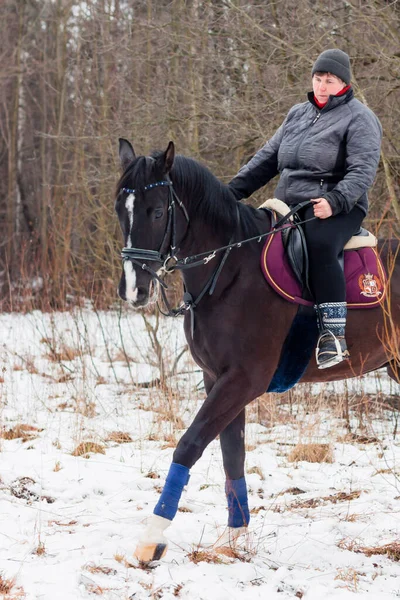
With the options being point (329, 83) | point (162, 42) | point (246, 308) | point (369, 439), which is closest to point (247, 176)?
point (329, 83)

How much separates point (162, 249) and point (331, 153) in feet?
3.68

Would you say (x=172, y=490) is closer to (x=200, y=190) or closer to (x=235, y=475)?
(x=235, y=475)

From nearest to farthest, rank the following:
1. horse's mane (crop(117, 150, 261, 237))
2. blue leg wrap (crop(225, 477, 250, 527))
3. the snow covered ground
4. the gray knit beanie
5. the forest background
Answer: the snow covered ground → horse's mane (crop(117, 150, 261, 237)) → the gray knit beanie → blue leg wrap (crop(225, 477, 250, 527)) → the forest background

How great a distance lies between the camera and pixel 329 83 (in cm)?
377

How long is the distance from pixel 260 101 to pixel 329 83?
12.9 feet

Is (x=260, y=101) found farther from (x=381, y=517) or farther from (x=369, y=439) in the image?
(x=381, y=517)

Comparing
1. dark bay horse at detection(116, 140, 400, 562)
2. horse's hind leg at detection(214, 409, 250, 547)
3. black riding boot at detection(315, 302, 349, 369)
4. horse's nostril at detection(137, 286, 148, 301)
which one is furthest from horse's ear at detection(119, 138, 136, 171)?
horse's hind leg at detection(214, 409, 250, 547)

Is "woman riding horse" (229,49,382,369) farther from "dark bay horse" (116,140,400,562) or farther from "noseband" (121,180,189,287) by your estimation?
"noseband" (121,180,189,287)

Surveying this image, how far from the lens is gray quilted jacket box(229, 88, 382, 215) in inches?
143

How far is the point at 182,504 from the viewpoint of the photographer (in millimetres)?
4543

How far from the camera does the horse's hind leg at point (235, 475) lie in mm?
3807

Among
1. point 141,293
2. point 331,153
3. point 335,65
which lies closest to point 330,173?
point 331,153

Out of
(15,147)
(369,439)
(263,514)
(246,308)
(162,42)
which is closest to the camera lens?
(246,308)

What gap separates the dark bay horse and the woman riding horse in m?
0.24
